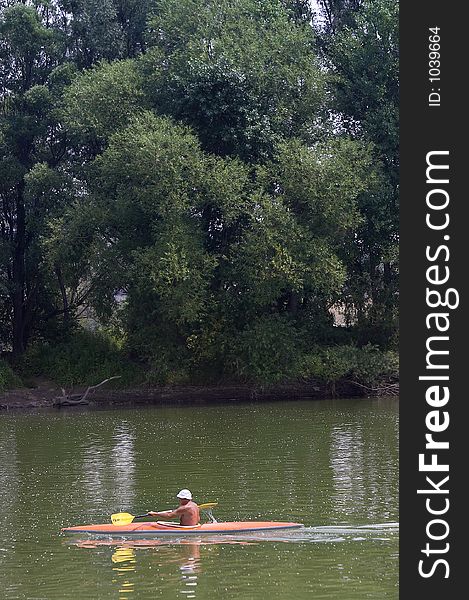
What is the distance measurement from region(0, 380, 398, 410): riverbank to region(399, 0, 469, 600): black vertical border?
87.4 ft

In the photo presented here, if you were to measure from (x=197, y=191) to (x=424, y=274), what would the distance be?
1063 inches

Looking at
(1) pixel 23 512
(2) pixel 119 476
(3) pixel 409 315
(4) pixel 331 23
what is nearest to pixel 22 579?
(1) pixel 23 512

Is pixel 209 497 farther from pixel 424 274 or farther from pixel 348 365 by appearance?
pixel 348 365

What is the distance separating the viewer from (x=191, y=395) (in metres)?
39.4

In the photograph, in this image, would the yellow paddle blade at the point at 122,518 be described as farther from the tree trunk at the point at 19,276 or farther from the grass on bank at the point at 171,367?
the tree trunk at the point at 19,276

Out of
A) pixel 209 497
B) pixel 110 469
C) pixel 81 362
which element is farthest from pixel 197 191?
pixel 209 497

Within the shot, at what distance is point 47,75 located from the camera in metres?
43.2

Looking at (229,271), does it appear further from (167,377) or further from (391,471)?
(391,471)

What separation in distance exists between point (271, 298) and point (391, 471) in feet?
52.8

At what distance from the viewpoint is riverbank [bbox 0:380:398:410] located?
3878cm

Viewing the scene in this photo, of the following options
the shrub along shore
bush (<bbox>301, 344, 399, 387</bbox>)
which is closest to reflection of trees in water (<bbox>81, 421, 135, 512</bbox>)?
the shrub along shore

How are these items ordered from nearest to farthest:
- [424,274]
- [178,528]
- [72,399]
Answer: [424,274]
[178,528]
[72,399]

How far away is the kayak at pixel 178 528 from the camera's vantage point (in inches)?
661

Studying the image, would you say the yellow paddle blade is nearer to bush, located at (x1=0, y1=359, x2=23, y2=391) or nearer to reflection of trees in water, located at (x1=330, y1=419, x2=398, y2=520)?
reflection of trees in water, located at (x1=330, y1=419, x2=398, y2=520)
